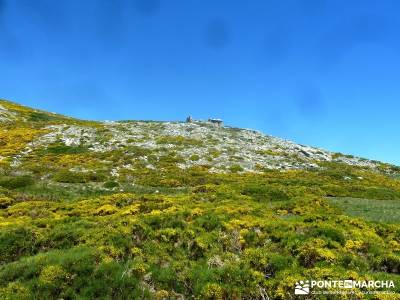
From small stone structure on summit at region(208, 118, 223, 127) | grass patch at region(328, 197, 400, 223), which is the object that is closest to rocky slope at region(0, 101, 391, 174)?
small stone structure on summit at region(208, 118, 223, 127)

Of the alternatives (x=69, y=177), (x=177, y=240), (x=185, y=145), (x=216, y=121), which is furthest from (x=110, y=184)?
(x=216, y=121)

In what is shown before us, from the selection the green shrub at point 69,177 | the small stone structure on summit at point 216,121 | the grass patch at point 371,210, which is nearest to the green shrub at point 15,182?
the green shrub at point 69,177

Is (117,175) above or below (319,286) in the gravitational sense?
above

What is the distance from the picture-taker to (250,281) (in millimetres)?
17172

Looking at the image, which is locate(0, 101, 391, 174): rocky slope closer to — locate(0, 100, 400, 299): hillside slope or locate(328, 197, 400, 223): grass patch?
locate(0, 100, 400, 299): hillside slope

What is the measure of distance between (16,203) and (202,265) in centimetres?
2130

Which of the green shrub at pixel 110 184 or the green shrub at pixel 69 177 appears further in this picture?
the green shrub at pixel 69 177

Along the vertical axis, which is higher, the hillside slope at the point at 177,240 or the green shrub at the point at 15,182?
the green shrub at the point at 15,182

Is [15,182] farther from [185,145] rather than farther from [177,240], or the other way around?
[185,145]

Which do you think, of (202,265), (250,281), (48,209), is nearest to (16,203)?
(48,209)

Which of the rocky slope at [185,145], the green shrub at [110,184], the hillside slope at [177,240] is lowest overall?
the hillside slope at [177,240]

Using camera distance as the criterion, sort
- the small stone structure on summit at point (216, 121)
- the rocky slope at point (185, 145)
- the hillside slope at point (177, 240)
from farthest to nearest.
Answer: the small stone structure on summit at point (216, 121)
the rocky slope at point (185, 145)
the hillside slope at point (177, 240)

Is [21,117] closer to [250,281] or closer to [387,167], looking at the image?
[387,167]

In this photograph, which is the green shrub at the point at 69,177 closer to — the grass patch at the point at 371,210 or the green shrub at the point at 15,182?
the green shrub at the point at 15,182
